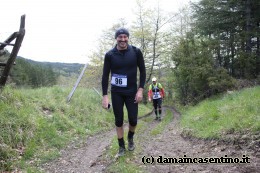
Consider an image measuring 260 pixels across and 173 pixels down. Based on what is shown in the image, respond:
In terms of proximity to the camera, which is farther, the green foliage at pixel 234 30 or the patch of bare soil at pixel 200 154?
the green foliage at pixel 234 30

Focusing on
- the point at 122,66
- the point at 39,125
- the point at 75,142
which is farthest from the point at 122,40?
the point at 75,142

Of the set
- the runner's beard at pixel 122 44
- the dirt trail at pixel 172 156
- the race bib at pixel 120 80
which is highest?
the runner's beard at pixel 122 44

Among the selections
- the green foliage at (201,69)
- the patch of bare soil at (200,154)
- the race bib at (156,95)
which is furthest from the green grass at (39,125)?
the green foliage at (201,69)

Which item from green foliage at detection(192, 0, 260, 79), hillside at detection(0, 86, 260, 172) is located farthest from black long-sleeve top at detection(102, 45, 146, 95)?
green foliage at detection(192, 0, 260, 79)

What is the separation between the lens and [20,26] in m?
7.81

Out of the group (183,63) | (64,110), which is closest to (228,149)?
(64,110)

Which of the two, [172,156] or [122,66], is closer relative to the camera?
[122,66]

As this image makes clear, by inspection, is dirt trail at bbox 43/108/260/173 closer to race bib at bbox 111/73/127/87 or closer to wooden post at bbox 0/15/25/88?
race bib at bbox 111/73/127/87

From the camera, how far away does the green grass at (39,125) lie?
6641mm

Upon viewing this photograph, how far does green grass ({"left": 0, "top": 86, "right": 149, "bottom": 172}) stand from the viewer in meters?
6.64

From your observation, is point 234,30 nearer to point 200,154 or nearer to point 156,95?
point 156,95

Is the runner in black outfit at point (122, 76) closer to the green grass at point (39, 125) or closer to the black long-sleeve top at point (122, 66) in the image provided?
the black long-sleeve top at point (122, 66)

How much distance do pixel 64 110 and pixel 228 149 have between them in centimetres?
784

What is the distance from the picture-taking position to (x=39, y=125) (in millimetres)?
8492
